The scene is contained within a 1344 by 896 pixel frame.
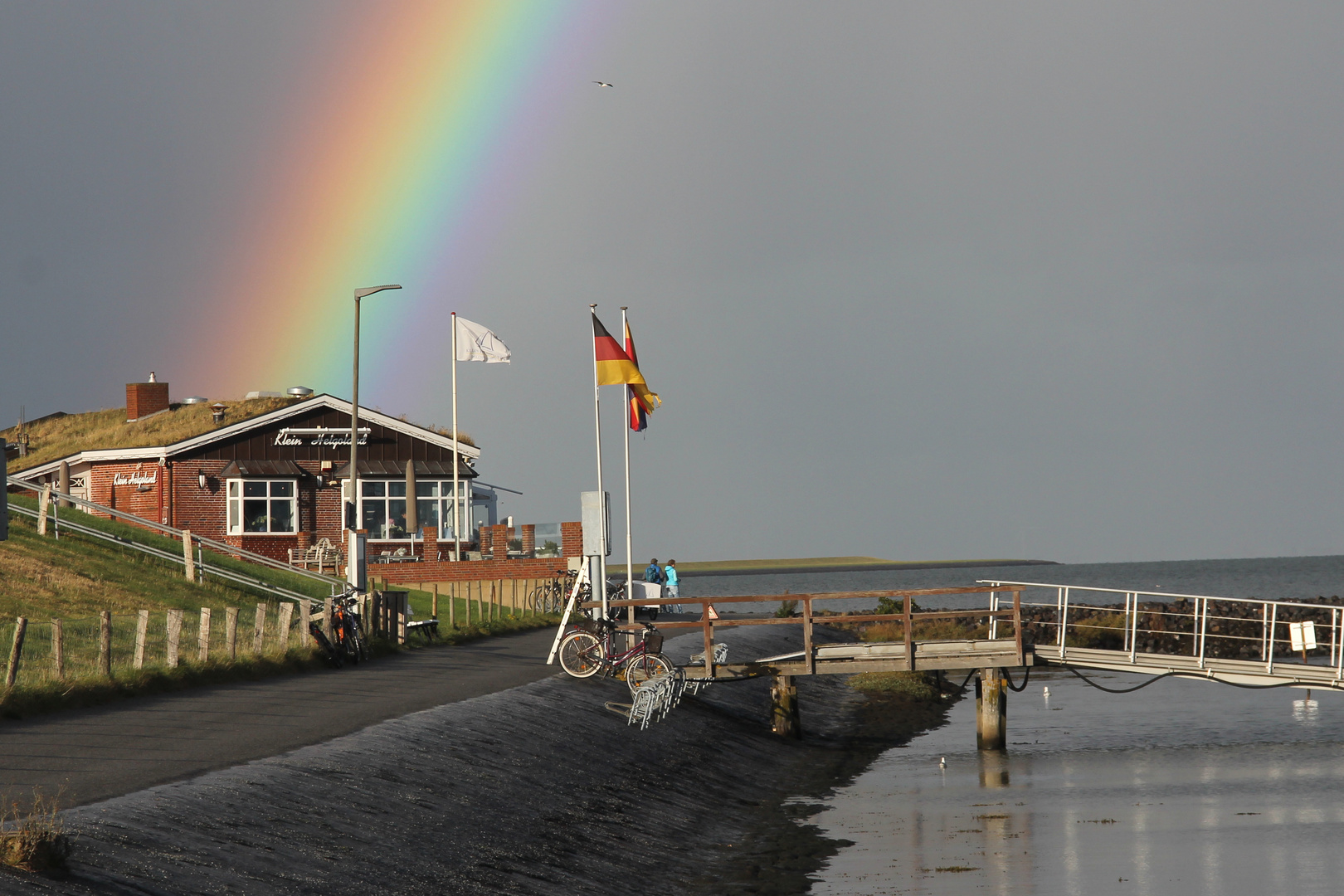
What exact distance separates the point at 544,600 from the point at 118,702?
80.8ft

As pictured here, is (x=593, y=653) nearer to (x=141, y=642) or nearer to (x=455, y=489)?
(x=141, y=642)

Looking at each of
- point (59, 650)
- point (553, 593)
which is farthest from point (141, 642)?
point (553, 593)

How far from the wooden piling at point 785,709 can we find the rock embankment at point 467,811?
187 centimetres

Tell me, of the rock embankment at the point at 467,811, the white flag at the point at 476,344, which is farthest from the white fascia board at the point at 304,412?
the rock embankment at the point at 467,811

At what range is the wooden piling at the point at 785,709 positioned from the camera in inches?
1093

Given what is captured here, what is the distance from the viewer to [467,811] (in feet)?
51.5

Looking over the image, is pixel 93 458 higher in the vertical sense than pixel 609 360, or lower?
lower

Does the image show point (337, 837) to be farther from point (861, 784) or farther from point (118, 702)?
point (861, 784)

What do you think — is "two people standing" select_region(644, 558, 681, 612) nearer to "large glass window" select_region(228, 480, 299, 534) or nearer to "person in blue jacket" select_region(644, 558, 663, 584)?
"person in blue jacket" select_region(644, 558, 663, 584)

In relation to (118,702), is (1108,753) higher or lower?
lower

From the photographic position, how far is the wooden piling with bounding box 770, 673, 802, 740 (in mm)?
27750

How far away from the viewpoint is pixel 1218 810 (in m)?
20.5

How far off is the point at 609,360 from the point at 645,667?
10.5 meters

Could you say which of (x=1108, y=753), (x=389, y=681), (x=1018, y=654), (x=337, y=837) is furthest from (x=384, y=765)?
(x=1108, y=753)
